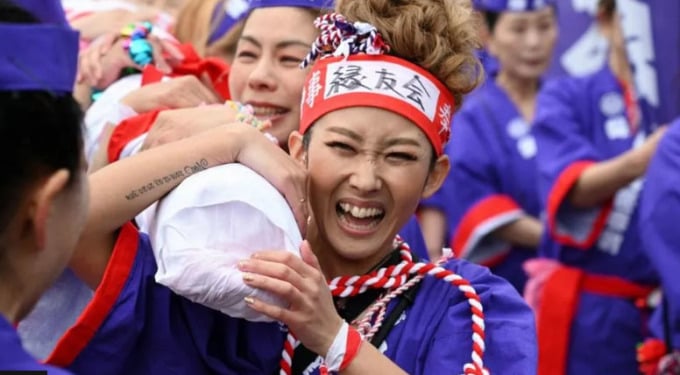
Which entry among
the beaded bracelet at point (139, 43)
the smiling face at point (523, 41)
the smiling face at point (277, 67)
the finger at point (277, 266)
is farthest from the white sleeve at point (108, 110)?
the smiling face at point (523, 41)

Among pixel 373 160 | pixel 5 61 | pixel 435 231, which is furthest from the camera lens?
pixel 435 231

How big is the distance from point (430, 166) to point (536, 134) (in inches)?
97.2

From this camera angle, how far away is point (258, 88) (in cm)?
312

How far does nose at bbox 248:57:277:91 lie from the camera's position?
10.2ft

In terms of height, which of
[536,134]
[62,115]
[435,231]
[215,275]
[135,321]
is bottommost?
[435,231]

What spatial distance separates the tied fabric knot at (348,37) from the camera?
272 cm

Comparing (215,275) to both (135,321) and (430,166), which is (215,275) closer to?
(135,321)

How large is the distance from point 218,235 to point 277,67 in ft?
2.74

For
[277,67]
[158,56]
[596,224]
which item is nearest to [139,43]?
[158,56]

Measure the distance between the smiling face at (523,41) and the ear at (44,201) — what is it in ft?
15.2

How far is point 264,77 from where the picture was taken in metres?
3.11

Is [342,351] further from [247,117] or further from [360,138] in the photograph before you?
[247,117]

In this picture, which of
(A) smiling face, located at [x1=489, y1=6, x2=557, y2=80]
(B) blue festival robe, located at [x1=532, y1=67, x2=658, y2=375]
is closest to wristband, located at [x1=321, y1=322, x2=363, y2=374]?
(B) blue festival robe, located at [x1=532, y1=67, x2=658, y2=375]

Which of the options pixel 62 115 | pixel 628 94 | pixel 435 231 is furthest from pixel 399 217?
pixel 435 231
